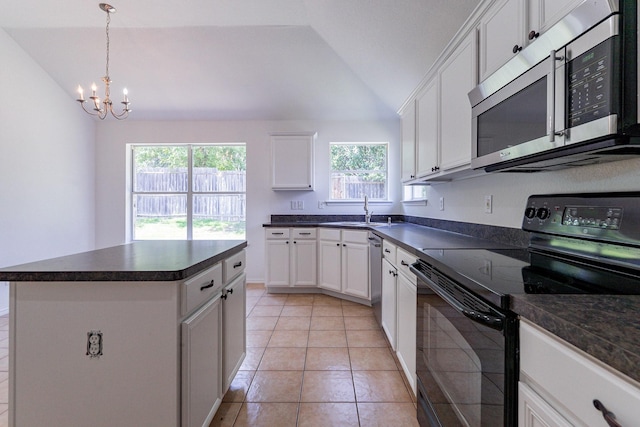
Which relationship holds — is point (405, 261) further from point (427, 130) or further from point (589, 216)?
point (427, 130)

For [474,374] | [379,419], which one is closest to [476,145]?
[474,374]

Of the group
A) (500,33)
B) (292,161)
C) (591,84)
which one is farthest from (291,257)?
(591,84)

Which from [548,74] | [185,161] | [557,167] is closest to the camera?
[548,74]

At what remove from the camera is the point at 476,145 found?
1.57 meters

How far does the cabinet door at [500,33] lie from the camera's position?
1.32m

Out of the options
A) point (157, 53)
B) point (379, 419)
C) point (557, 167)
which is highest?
point (157, 53)

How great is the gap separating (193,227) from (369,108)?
3.11 m

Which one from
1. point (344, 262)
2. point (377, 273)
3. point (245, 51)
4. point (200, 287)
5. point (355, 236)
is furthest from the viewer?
point (344, 262)

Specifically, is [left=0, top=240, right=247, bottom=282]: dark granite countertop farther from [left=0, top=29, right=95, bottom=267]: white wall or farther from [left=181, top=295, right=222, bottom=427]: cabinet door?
[left=0, top=29, right=95, bottom=267]: white wall

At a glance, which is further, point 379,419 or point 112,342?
point 379,419

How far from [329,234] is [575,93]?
2.85m

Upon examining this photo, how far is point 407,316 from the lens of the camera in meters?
1.76

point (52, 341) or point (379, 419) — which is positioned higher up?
point (52, 341)

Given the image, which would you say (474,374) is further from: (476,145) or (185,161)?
(185,161)
